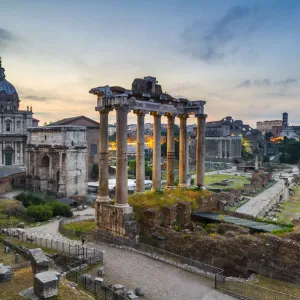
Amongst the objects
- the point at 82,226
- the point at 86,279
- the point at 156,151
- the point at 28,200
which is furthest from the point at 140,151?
the point at 28,200

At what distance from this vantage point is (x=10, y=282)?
12047 mm

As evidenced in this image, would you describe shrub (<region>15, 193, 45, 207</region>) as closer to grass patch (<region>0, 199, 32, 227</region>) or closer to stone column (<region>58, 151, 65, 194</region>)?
grass patch (<region>0, 199, 32, 227</region>)

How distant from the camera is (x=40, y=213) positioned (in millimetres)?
28328

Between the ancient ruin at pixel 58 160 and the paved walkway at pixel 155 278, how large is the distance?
28431 mm

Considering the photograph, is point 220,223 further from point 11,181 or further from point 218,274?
point 11,181

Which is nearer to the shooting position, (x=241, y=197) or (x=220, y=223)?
(x=220, y=223)

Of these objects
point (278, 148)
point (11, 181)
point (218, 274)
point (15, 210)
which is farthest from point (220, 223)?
point (278, 148)

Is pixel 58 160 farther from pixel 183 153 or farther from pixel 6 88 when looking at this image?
pixel 183 153

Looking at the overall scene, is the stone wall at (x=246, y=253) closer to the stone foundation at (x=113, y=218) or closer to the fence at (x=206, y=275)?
the fence at (x=206, y=275)

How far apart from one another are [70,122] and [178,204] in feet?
152

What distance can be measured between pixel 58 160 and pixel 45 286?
3587 centimetres

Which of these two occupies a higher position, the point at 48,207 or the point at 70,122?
the point at 70,122

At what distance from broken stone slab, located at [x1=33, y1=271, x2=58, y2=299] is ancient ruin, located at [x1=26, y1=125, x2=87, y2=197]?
33763mm

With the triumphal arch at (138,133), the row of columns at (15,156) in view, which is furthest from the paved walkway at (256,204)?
the row of columns at (15,156)
